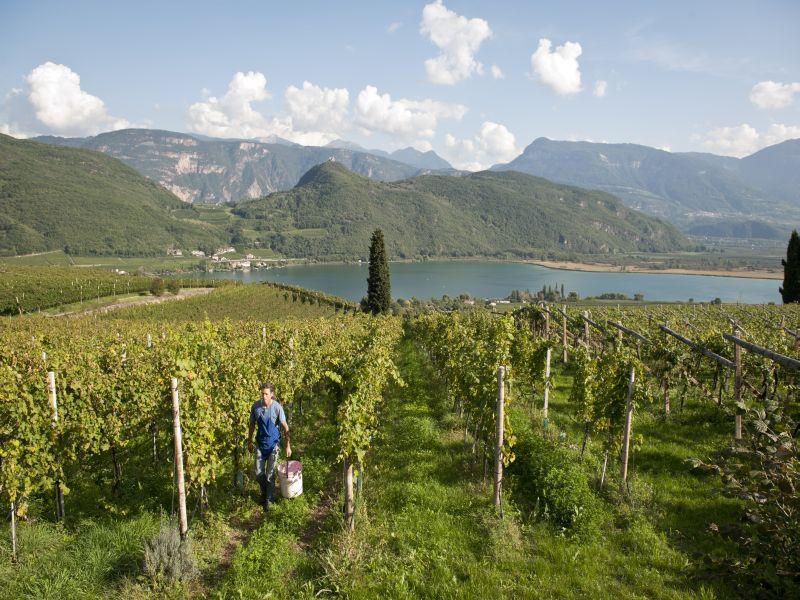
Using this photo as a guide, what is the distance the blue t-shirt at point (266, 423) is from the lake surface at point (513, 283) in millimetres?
114872

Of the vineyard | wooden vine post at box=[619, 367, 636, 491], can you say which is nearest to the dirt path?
the vineyard

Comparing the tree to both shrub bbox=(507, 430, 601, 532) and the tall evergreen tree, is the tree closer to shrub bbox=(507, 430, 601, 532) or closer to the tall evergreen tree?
the tall evergreen tree

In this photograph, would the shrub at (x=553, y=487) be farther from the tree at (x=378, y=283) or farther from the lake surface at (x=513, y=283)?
the lake surface at (x=513, y=283)

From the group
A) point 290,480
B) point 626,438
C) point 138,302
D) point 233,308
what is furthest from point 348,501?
point 138,302

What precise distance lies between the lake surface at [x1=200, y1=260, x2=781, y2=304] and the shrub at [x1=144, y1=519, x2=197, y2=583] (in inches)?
4585

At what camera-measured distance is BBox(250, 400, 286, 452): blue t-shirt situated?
707 cm

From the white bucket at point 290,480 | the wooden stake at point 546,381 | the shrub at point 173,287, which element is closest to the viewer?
the white bucket at point 290,480

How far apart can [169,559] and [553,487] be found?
582 cm

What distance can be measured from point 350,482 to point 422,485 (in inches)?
73.5

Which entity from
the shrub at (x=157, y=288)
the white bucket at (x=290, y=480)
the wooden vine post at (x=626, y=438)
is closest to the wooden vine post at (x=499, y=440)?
the wooden vine post at (x=626, y=438)

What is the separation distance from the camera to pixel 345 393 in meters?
7.04

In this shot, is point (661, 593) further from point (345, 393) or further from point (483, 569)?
point (345, 393)

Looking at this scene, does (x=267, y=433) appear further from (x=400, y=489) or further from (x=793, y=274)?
(x=793, y=274)

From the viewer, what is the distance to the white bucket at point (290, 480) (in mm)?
7285
